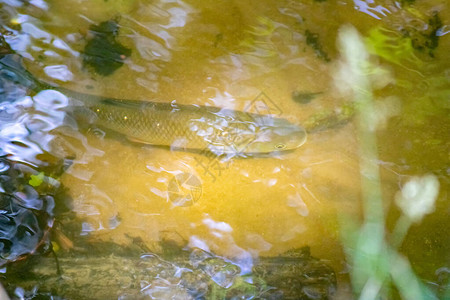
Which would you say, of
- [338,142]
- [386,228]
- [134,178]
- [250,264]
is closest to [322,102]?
[338,142]

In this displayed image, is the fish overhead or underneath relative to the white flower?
overhead

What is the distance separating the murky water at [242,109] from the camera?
3094 mm

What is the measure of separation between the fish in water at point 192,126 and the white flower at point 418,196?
1.03 m

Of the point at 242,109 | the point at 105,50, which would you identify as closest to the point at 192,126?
the point at 242,109

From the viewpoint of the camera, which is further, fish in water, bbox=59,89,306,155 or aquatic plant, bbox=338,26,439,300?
fish in water, bbox=59,89,306,155

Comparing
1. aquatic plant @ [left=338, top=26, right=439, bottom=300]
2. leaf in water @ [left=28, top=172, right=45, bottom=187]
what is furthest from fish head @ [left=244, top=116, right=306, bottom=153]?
leaf in water @ [left=28, top=172, right=45, bottom=187]

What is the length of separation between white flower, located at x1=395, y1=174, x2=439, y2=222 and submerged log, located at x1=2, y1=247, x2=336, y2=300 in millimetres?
909

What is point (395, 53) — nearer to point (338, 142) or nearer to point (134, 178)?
point (338, 142)

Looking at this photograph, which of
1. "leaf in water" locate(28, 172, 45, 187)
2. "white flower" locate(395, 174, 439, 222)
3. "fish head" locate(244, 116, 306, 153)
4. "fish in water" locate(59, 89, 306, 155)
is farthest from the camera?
"fish head" locate(244, 116, 306, 153)

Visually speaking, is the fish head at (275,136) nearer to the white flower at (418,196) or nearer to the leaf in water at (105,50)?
the white flower at (418,196)

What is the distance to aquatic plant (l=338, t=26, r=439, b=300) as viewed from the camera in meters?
2.96

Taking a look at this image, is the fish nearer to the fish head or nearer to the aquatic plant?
the fish head

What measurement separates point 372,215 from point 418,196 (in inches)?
18.7

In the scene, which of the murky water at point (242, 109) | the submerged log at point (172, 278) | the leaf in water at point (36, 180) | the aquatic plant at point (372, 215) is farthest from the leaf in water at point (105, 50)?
the aquatic plant at point (372, 215)
